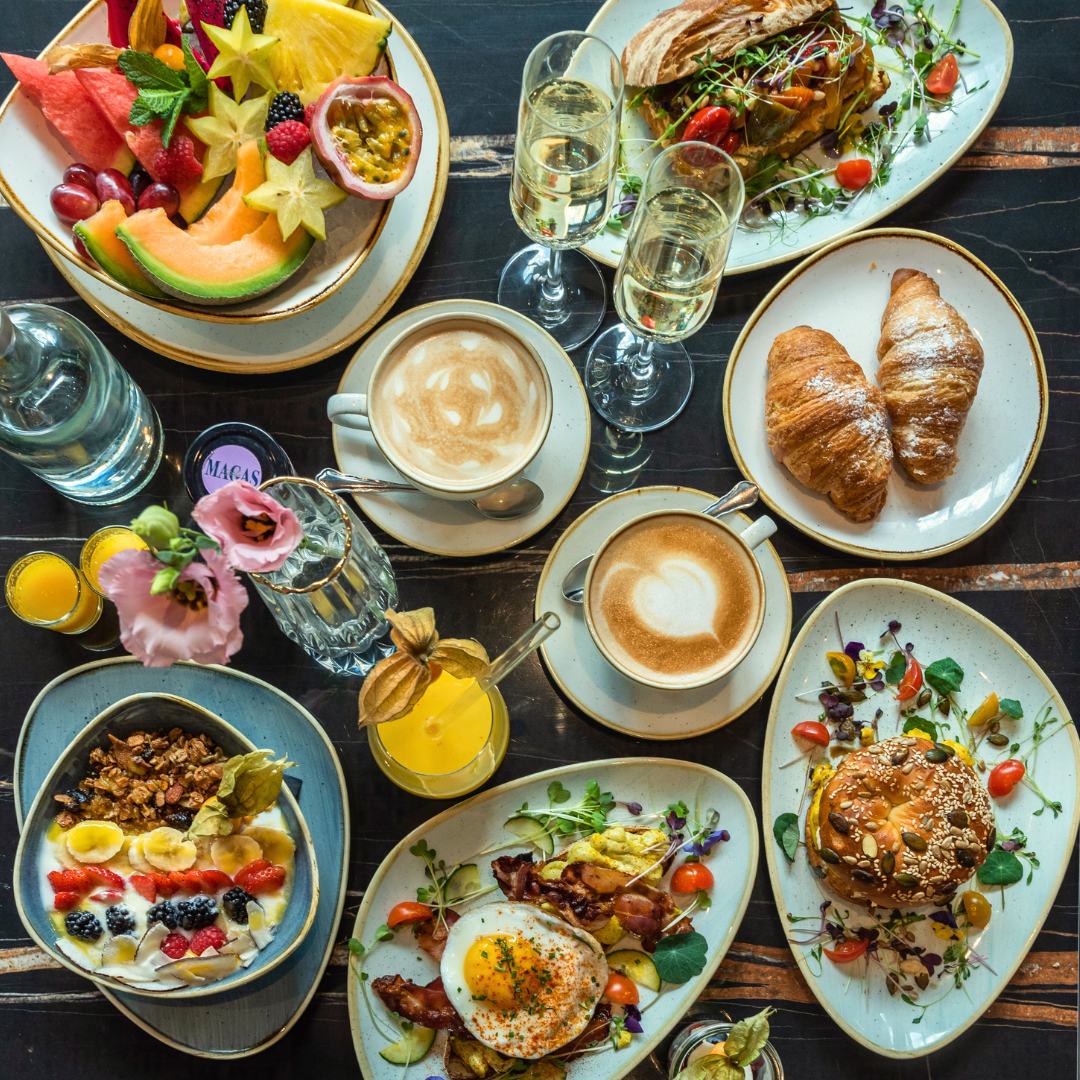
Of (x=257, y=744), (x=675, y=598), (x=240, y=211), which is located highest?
(x=240, y=211)

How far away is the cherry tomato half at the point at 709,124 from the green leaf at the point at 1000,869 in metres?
1.49

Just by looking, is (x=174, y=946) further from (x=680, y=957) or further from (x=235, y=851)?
(x=680, y=957)

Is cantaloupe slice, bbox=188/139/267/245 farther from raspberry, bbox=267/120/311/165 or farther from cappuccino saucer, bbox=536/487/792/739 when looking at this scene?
cappuccino saucer, bbox=536/487/792/739

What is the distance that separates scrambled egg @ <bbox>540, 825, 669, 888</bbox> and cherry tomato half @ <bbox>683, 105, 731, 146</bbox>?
132cm

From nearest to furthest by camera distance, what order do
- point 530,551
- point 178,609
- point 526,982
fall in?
point 178,609, point 526,982, point 530,551

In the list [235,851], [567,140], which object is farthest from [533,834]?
[567,140]

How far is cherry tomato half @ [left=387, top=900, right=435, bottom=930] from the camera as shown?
1.57m

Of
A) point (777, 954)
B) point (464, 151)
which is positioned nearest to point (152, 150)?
point (464, 151)

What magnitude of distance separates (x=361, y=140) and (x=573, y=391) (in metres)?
0.59

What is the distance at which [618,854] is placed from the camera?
1.57 metres

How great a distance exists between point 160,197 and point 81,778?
103cm

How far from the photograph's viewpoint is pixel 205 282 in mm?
1449

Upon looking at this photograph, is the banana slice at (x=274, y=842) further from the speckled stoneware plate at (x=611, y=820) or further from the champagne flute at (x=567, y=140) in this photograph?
the champagne flute at (x=567, y=140)

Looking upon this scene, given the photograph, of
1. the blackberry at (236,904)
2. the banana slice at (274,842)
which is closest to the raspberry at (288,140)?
the banana slice at (274,842)
